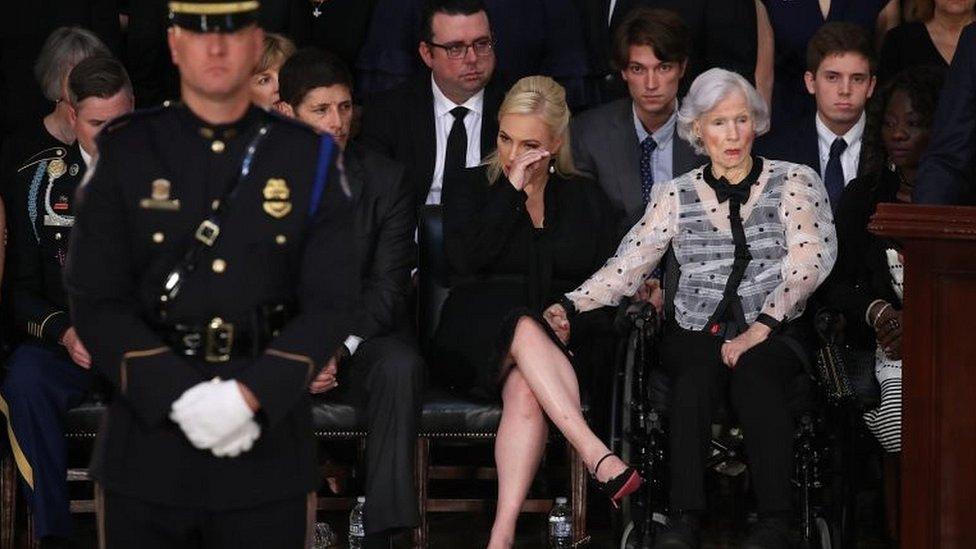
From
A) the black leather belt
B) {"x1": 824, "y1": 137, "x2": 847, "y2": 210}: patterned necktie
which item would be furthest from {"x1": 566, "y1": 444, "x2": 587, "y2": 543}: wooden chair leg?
the black leather belt

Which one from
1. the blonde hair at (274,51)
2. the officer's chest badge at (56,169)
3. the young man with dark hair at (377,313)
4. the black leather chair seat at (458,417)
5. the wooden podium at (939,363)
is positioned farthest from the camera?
the blonde hair at (274,51)

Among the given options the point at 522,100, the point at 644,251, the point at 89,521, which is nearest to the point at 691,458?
the point at 644,251

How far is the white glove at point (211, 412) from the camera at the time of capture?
3223 mm

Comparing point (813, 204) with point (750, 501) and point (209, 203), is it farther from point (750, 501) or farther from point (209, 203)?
point (209, 203)

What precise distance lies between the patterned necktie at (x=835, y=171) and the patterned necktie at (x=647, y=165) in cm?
60

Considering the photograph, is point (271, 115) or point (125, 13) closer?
point (271, 115)

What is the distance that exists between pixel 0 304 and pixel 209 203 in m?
2.77

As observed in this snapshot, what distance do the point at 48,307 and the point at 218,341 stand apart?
2625mm

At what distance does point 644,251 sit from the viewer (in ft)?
19.1

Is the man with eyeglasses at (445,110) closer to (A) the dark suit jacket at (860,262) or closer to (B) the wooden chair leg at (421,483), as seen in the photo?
(B) the wooden chair leg at (421,483)

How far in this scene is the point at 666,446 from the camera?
5531 mm

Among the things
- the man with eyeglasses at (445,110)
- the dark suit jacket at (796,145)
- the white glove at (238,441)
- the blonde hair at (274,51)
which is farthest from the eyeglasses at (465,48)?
the white glove at (238,441)

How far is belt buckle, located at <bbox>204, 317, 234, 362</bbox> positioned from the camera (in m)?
3.38

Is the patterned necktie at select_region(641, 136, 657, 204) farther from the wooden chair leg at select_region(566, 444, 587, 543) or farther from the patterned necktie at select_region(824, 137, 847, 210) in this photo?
the wooden chair leg at select_region(566, 444, 587, 543)
